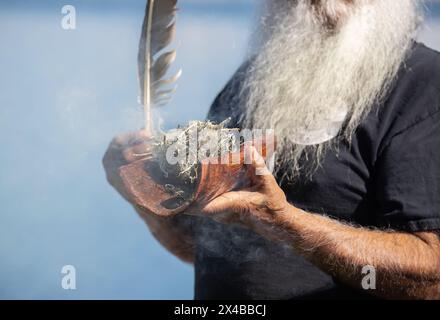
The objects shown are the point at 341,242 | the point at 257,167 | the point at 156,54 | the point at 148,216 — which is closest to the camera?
the point at 257,167

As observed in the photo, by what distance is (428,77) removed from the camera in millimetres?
949

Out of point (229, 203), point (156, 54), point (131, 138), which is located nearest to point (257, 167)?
point (229, 203)

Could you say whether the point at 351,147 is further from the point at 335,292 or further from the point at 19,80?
the point at 19,80

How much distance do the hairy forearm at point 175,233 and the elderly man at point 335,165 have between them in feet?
0.28

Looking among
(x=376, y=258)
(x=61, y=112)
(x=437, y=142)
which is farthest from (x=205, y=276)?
(x=61, y=112)

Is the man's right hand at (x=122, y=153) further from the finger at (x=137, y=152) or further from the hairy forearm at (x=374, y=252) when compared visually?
the hairy forearm at (x=374, y=252)

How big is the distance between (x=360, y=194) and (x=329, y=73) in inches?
8.7

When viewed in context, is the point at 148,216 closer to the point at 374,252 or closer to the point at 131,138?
the point at 131,138

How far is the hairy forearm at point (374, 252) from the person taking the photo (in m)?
0.93

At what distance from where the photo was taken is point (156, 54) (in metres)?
1.19

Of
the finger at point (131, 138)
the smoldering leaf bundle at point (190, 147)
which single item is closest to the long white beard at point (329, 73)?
the smoldering leaf bundle at point (190, 147)

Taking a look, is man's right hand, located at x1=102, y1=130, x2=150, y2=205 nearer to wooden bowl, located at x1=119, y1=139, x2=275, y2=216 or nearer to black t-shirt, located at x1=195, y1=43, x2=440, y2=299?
wooden bowl, located at x1=119, y1=139, x2=275, y2=216

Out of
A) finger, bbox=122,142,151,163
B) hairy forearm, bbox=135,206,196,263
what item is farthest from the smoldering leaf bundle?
hairy forearm, bbox=135,206,196,263

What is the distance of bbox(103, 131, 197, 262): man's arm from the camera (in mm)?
1022
